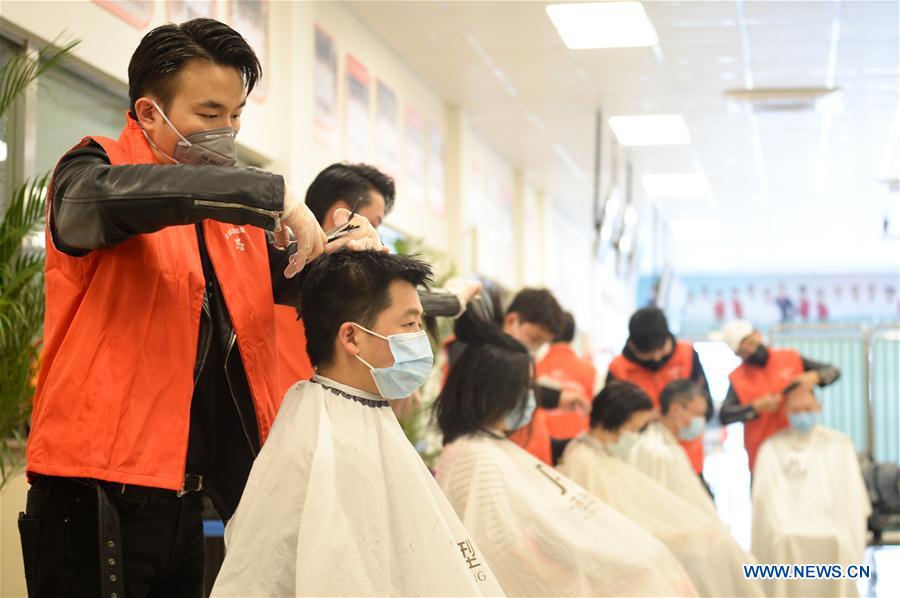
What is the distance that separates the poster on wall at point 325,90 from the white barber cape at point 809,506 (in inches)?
105

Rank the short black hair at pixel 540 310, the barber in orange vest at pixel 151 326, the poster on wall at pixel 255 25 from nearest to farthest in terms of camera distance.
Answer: the barber in orange vest at pixel 151 326, the short black hair at pixel 540 310, the poster on wall at pixel 255 25

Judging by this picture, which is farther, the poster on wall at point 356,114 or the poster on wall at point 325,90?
the poster on wall at point 356,114

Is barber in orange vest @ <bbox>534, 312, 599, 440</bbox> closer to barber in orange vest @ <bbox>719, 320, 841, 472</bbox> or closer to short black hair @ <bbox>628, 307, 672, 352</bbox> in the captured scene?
short black hair @ <bbox>628, 307, 672, 352</bbox>

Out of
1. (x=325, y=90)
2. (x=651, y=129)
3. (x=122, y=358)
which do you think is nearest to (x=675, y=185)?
(x=651, y=129)

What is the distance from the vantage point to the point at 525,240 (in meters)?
10.5

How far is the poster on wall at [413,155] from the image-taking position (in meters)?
Result: 7.20

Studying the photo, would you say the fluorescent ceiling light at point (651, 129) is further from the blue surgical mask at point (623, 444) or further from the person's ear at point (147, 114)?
the person's ear at point (147, 114)

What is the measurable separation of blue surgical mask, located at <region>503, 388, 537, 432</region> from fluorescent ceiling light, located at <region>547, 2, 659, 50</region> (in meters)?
3.18

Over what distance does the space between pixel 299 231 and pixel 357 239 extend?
275 millimetres

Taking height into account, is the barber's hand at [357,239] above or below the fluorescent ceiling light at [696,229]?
below

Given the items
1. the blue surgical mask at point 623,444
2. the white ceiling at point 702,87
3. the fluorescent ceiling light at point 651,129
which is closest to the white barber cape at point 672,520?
the blue surgical mask at point 623,444

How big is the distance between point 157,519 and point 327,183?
1211 mm

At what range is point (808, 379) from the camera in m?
5.23

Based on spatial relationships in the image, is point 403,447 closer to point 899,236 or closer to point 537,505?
point 537,505
